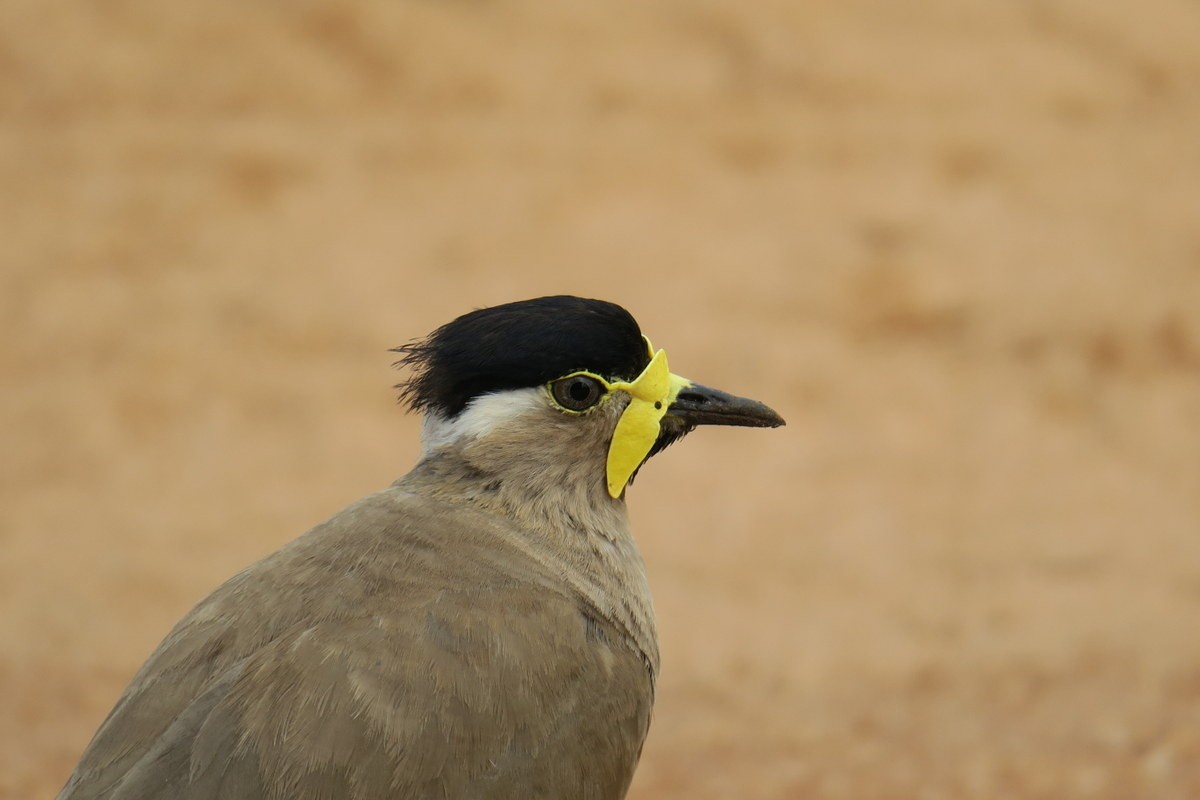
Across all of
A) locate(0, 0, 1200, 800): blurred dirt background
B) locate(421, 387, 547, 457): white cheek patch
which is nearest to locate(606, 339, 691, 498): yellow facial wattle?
locate(421, 387, 547, 457): white cheek patch

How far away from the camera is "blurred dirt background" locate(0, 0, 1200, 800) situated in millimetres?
5301

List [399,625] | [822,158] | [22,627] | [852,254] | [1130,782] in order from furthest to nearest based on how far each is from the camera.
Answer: [822,158]
[852,254]
[22,627]
[1130,782]
[399,625]

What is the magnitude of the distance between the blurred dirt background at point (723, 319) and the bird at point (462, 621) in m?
1.92

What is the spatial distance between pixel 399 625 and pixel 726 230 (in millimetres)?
5741

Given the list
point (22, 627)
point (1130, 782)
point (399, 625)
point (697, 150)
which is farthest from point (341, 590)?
point (697, 150)

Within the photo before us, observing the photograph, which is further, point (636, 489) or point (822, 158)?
point (822, 158)

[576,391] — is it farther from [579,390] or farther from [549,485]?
[549,485]

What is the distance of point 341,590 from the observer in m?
2.63

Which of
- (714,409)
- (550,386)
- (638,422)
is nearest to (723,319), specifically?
(714,409)

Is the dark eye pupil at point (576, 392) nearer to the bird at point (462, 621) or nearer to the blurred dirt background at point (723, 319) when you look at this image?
the bird at point (462, 621)

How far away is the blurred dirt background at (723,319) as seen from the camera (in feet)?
17.4

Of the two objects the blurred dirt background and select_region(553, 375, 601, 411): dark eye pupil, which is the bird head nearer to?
select_region(553, 375, 601, 411): dark eye pupil

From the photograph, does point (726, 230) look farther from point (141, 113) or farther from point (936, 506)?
point (141, 113)

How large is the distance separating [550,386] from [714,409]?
0.41 m
